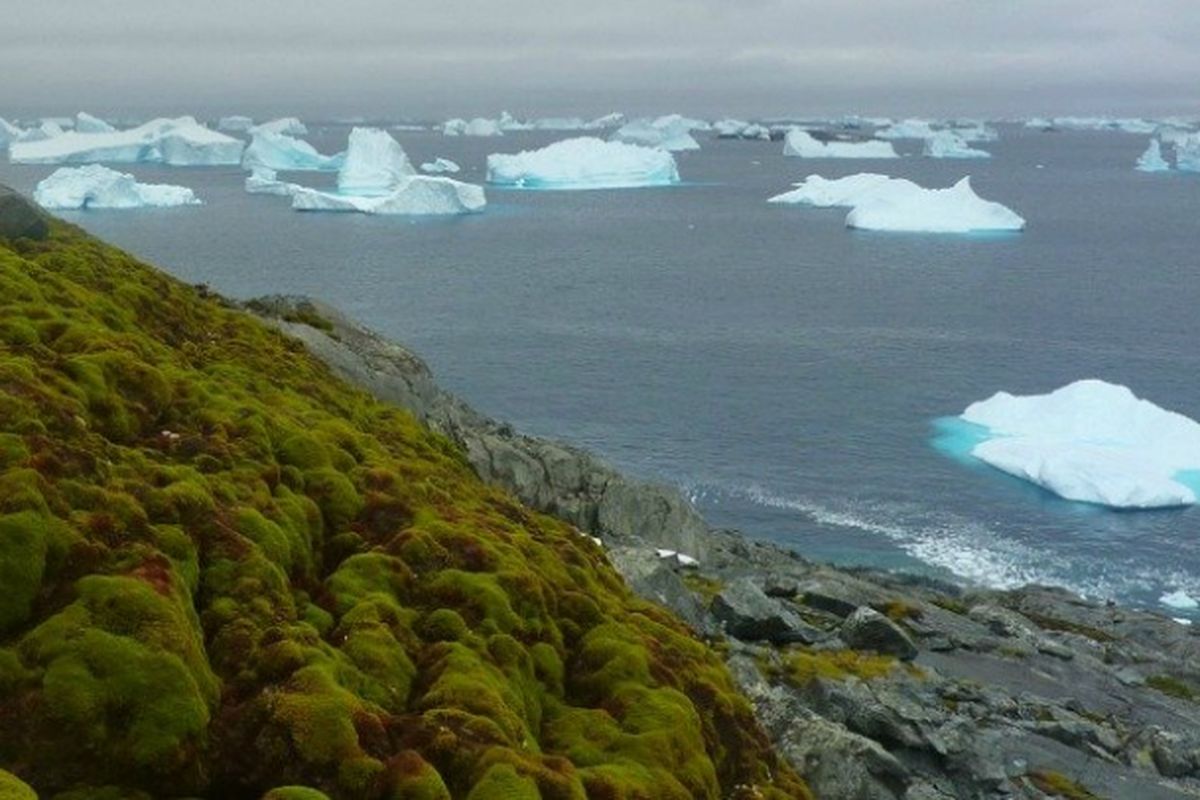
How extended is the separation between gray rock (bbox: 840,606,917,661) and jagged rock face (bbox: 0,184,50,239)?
24336mm

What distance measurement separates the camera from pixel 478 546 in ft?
61.3

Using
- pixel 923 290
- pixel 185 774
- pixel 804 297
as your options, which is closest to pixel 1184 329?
pixel 923 290

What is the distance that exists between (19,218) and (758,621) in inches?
844

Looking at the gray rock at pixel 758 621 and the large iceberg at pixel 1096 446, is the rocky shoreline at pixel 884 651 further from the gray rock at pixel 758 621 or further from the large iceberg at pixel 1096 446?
the large iceberg at pixel 1096 446

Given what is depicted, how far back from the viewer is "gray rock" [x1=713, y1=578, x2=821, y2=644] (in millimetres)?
33031

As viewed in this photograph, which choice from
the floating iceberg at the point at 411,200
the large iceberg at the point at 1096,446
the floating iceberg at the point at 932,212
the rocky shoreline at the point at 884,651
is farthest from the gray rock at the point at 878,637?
the floating iceberg at the point at 411,200

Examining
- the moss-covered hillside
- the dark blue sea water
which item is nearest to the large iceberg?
the dark blue sea water

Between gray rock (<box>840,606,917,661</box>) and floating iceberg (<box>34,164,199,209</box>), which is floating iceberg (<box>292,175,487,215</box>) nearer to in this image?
floating iceberg (<box>34,164,199,209</box>)

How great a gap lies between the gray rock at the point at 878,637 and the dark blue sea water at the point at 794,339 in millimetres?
24240

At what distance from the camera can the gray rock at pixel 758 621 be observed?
3303cm

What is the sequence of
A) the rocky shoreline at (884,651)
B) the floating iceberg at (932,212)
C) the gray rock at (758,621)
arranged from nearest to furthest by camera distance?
the rocky shoreline at (884,651), the gray rock at (758,621), the floating iceberg at (932,212)

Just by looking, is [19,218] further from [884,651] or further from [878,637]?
[884,651]

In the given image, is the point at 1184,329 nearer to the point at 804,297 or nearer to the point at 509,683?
the point at 804,297

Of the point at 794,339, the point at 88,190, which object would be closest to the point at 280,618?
the point at 794,339
